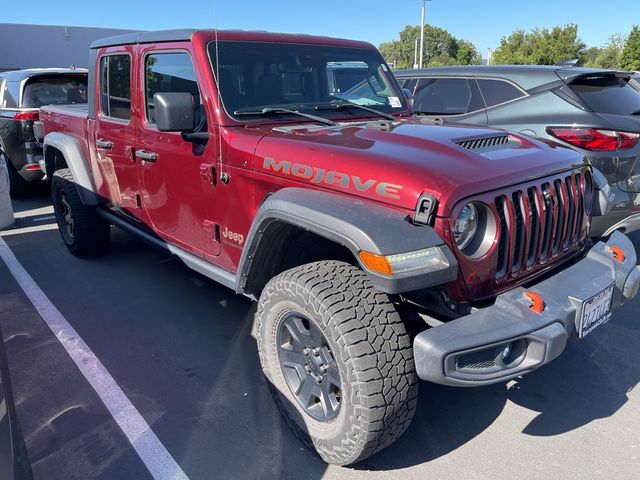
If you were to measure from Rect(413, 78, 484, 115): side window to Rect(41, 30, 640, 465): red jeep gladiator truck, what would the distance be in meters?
1.96

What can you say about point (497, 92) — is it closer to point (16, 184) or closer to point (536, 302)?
point (536, 302)

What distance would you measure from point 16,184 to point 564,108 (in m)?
7.33

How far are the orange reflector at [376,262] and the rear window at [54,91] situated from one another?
643 cm

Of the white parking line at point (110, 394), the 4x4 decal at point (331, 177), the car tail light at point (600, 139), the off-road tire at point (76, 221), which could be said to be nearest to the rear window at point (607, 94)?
the car tail light at point (600, 139)

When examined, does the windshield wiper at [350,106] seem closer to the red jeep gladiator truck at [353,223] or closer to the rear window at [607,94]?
the red jeep gladiator truck at [353,223]

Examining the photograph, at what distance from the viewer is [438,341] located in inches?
79.0

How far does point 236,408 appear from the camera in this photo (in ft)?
9.57

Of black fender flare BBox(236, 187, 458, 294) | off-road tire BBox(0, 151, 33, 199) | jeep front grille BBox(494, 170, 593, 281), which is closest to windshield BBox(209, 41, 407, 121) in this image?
black fender flare BBox(236, 187, 458, 294)

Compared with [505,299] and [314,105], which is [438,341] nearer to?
[505,299]

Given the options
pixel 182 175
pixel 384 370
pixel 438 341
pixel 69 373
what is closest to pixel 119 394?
pixel 69 373

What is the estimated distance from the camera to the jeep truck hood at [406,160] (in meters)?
2.25

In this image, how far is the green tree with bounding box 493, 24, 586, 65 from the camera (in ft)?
149

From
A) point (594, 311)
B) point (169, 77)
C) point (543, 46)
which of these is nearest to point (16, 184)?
point (169, 77)

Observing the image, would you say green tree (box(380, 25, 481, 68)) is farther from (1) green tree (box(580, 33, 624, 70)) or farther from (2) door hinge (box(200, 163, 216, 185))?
(2) door hinge (box(200, 163, 216, 185))
